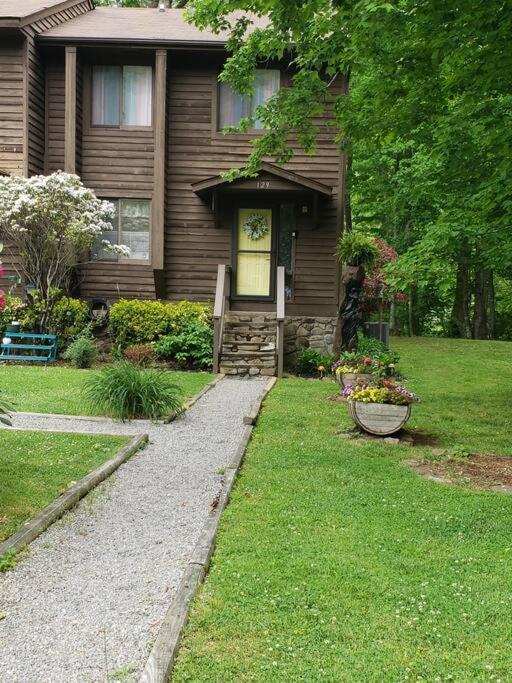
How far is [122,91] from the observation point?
46.0ft

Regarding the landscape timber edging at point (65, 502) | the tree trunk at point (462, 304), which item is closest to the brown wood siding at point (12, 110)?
the landscape timber edging at point (65, 502)

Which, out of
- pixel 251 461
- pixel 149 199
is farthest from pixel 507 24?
pixel 149 199

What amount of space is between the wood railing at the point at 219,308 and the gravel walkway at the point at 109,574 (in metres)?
5.95

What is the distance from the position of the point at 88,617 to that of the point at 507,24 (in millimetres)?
6101

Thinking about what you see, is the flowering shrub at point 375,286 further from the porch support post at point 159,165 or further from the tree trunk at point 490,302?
the tree trunk at point 490,302

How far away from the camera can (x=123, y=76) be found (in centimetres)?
1402

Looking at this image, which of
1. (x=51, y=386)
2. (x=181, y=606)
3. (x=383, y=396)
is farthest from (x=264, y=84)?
(x=181, y=606)

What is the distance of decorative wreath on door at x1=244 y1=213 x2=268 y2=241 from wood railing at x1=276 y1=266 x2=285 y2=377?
4.29 ft

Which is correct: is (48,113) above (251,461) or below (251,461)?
above

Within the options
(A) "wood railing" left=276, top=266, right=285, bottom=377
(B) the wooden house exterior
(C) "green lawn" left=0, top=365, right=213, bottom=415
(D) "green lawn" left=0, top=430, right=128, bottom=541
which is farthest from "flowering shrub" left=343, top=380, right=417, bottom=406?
(B) the wooden house exterior

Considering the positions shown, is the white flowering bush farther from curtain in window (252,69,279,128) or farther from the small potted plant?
the small potted plant

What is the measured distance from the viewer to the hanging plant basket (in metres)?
14.1

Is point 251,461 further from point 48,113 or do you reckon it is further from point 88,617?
point 48,113

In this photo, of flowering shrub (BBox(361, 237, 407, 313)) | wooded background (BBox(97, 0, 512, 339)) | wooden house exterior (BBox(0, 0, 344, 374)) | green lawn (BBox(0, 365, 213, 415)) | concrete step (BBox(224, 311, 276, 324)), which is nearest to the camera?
wooded background (BBox(97, 0, 512, 339))
